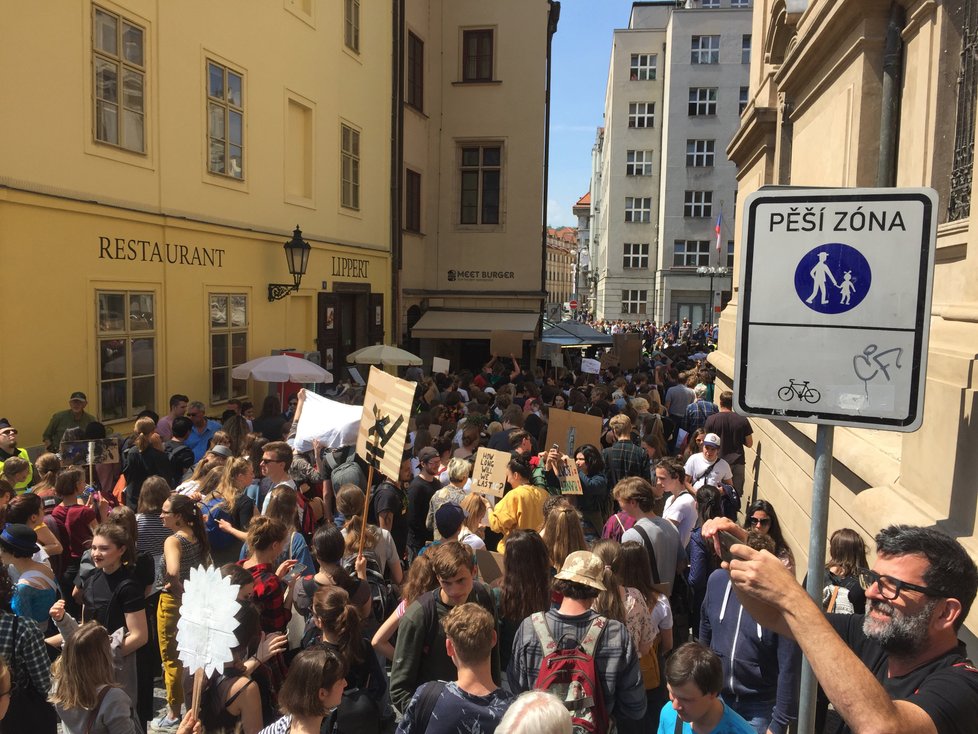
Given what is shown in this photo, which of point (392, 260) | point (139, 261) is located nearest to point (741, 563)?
point (139, 261)

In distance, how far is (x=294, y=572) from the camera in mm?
5191

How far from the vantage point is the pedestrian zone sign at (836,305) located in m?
2.23

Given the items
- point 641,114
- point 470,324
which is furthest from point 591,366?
point 641,114

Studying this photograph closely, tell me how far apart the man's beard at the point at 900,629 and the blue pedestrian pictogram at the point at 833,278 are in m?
0.93

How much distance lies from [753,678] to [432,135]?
21.5m

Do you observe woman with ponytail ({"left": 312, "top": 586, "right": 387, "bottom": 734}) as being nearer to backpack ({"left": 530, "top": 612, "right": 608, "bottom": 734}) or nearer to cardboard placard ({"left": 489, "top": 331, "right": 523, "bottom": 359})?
backpack ({"left": 530, "top": 612, "right": 608, "bottom": 734})

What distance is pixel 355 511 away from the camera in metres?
6.02

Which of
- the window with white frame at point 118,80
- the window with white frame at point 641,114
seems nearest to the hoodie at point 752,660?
the window with white frame at point 118,80

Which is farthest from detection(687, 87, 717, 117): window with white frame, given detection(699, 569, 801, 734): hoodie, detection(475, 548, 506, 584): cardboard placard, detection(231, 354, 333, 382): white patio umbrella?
detection(699, 569, 801, 734): hoodie

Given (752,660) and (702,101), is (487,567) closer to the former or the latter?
(752,660)

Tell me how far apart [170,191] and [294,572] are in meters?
8.99

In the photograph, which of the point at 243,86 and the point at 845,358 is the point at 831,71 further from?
the point at 243,86

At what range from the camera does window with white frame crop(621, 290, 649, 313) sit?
61.3 m

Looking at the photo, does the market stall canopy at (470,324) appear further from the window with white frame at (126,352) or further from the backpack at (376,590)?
the backpack at (376,590)
